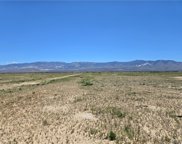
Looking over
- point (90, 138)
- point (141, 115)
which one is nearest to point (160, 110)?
Answer: point (141, 115)

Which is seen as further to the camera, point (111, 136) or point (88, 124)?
point (88, 124)

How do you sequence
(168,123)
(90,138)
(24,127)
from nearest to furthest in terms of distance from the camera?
1. (90,138)
2. (24,127)
3. (168,123)

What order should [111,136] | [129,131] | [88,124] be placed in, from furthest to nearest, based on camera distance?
[88,124], [129,131], [111,136]

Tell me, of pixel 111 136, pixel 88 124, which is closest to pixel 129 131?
pixel 111 136

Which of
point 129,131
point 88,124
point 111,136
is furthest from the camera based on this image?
point 88,124

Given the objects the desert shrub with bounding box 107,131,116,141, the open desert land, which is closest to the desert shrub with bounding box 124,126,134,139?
the open desert land

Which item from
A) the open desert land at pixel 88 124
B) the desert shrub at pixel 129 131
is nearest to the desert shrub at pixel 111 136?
the open desert land at pixel 88 124

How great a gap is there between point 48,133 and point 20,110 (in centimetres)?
812

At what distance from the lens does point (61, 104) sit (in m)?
26.0

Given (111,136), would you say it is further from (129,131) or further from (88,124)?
(88,124)

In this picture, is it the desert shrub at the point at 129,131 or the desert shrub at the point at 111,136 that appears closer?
the desert shrub at the point at 111,136

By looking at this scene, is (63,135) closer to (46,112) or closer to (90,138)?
(90,138)

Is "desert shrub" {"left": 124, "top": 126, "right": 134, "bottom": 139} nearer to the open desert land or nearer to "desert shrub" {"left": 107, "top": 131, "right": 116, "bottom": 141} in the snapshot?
the open desert land

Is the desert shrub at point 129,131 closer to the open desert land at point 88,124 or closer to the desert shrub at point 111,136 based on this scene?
the open desert land at point 88,124
